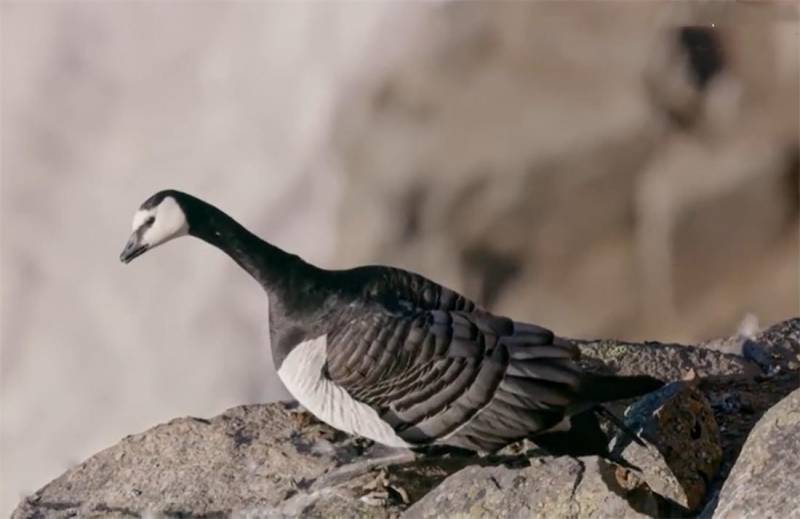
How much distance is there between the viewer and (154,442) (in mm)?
2982

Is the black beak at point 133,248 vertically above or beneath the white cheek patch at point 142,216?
beneath

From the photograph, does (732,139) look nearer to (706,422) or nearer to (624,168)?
(624,168)

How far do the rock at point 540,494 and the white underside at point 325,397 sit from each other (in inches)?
6.6

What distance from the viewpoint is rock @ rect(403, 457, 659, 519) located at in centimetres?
212

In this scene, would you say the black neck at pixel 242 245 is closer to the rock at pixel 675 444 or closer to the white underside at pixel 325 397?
the white underside at pixel 325 397

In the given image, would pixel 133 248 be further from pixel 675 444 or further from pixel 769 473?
pixel 769 473

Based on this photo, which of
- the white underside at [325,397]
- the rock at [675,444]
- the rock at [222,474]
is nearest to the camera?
the rock at [675,444]

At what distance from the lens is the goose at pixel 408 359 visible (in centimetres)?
229

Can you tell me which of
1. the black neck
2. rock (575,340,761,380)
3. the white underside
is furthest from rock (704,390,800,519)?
the black neck

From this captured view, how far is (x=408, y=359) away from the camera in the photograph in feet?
7.76

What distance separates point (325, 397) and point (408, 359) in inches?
7.7

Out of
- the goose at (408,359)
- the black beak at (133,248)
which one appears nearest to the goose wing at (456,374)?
the goose at (408,359)

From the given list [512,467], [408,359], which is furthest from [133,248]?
[512,467]

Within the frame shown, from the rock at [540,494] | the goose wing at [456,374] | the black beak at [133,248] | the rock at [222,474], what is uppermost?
the black beak at [133,248]
